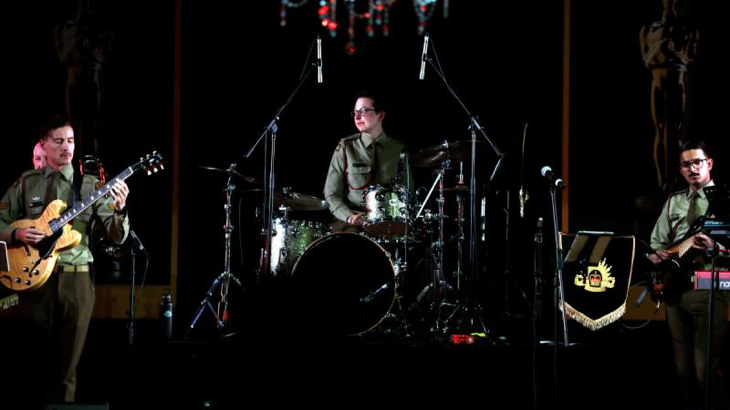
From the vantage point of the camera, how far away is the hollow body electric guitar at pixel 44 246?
16.7 ft

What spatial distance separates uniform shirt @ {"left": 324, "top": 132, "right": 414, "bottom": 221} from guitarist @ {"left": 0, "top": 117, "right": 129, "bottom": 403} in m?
2.12

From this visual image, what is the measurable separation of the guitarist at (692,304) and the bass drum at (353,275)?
79.7 inches

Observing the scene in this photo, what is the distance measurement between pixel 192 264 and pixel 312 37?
263 centimetres

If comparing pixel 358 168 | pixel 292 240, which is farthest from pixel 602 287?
pixel 292 240

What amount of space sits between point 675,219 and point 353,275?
2.49m

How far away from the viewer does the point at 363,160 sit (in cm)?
702

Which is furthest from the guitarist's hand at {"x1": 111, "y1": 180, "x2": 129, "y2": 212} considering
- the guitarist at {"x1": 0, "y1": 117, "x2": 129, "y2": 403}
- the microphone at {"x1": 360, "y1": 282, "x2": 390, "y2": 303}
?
the microphone at {"x1": 360, "y1": 282, "x2": 390, "y2": 303}

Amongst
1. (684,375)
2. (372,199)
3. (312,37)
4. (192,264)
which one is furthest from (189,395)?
(312,37)

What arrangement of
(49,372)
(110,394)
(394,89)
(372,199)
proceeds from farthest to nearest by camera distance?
(394,89) < (372,199) < (110,394) < (49,372)

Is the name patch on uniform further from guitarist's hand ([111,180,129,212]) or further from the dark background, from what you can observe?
the dark background

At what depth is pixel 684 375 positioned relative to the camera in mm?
5578

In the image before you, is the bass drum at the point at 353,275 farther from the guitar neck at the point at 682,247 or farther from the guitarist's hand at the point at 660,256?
the guitar neck at the point at 682,247

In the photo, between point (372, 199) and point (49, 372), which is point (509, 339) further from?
point (49, 372)

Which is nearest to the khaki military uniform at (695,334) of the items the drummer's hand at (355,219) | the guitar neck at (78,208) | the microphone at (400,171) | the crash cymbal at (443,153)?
the crash cymbal at (443,153)
